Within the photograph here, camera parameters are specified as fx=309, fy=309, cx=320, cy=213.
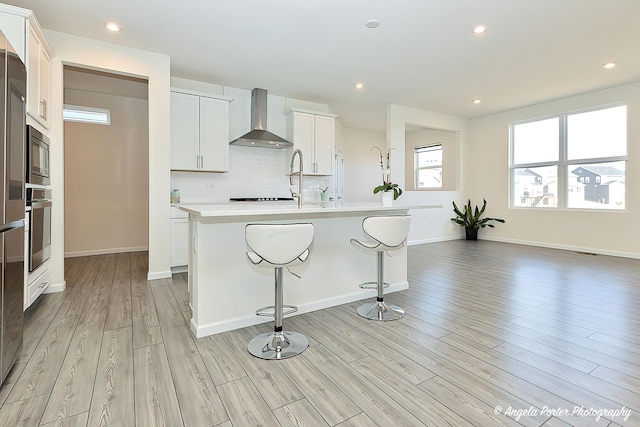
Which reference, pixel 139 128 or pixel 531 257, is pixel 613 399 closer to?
pixel 531 257

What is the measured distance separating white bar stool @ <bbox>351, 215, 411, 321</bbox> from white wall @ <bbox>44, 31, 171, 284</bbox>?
2685mm

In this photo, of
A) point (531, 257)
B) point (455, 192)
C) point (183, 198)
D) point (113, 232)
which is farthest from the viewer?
point (455, 192)

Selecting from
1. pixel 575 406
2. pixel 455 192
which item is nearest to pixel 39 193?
pixel 575 406

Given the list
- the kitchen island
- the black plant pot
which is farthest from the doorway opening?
the black plant pot

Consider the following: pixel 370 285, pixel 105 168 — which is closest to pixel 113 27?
pixel 105 168

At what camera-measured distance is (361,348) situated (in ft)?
6.96

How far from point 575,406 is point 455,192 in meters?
6.32

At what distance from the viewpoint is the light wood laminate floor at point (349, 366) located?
1475 mm

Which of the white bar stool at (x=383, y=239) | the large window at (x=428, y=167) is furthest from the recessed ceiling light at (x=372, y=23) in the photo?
the large window at (x=428, y=167)

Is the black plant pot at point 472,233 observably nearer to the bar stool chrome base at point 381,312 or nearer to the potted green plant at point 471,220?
the potted green plant at point 471,220

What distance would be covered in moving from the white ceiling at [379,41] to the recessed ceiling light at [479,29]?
70mm

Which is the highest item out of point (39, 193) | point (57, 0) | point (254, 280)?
point (57, 0)

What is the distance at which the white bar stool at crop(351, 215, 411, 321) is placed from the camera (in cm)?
245

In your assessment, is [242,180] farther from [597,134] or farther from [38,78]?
[597,134]
